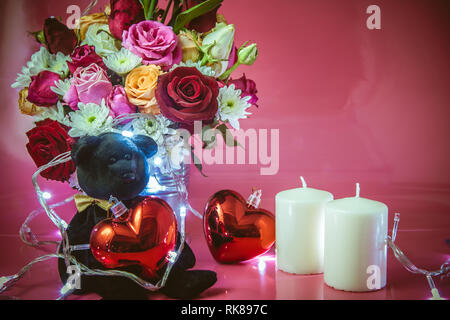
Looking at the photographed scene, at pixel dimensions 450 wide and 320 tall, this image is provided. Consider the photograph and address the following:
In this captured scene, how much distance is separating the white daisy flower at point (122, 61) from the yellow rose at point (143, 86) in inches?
0.5

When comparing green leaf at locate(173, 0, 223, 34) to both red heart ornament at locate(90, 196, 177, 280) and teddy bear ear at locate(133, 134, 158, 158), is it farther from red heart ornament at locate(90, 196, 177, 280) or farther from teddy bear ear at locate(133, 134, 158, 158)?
red heart ornament at locate(90, 196, 177, 280)

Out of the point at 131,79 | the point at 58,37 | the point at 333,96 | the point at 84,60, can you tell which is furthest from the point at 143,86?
the point at 333,96

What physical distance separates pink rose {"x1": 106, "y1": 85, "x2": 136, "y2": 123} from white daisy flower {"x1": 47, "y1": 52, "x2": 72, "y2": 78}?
134 mm

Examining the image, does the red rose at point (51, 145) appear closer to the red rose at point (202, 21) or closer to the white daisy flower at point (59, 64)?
the white daisy flower at point (59, 64)

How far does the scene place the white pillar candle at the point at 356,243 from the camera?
91 centimetres

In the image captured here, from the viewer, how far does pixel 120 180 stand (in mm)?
921

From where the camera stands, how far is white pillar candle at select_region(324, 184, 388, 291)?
0.91 meters

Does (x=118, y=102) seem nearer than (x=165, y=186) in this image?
Yes

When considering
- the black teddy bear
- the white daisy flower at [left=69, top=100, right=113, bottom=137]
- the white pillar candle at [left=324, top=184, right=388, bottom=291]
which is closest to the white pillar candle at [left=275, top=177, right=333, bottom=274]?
the white pillar candle at [left=324, top=184, right=388, bottom=291]

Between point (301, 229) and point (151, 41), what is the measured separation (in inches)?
18.4

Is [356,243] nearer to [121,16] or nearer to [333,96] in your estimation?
[121,16]

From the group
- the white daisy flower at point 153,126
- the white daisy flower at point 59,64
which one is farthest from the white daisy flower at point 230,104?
the white daisy flower at point 59,64
